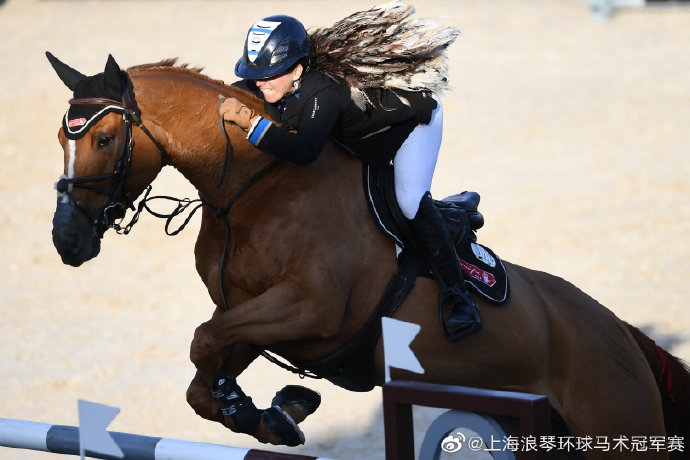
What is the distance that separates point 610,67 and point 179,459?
36.8ft

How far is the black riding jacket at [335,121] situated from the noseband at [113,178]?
397 millimetres

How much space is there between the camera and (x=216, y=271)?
139 inches

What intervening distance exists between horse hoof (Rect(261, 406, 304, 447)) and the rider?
0.65m

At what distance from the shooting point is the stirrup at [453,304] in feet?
11.8

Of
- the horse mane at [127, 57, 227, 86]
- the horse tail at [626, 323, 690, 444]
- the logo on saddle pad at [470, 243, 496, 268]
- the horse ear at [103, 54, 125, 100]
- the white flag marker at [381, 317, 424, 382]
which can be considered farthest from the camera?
the horse tail at [626, 323, 690, 444]

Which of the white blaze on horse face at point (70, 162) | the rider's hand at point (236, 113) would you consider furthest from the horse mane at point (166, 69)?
the white blaze on horse face at point (70, 162)

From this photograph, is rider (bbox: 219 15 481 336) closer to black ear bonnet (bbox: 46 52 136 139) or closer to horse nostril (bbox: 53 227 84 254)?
black ear bonnet (bbox: 46 52 136 139)

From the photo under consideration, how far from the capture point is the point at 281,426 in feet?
11.4

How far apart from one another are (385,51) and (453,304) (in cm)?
93

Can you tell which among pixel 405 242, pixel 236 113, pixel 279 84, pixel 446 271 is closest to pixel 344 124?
pixel 279 84

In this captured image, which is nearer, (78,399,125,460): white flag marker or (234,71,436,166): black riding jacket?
(78,399,125,460): white flag marker

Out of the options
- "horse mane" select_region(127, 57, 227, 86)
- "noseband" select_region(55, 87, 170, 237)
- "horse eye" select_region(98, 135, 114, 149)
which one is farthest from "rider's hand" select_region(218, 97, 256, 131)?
"horse eye" select_region(98, 135, 114, 149)

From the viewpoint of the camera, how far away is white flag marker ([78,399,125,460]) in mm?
2947

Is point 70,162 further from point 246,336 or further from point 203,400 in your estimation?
point 203,400
